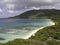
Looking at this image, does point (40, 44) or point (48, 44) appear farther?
point (48, 44)

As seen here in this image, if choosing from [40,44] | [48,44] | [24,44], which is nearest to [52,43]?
[48,44]

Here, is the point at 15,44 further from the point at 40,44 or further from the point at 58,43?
the point at 58,43

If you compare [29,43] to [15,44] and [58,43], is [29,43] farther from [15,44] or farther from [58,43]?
[58,43]

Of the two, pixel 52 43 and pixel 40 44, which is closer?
pixel 40 44

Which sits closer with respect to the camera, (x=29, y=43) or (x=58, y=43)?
(x=29, y=43)

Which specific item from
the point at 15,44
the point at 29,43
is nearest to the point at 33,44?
the point at 29,43

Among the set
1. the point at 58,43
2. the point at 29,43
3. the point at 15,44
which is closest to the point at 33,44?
the point at 29,43

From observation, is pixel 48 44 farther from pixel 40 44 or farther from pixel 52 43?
pixel 40 44
